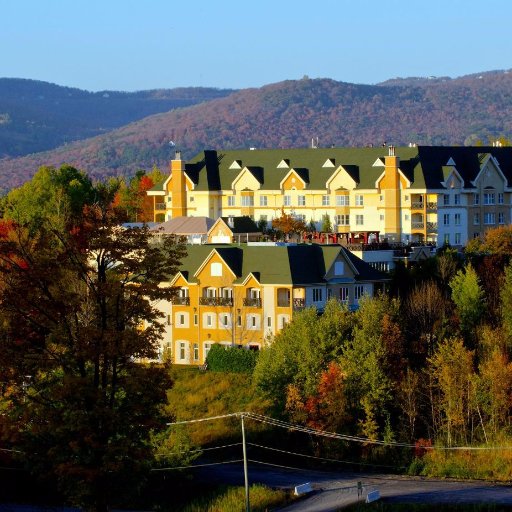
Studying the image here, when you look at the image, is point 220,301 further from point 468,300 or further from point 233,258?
point 468,300

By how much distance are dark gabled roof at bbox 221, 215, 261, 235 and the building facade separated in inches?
235

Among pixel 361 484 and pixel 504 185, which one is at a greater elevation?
pixel 504 185

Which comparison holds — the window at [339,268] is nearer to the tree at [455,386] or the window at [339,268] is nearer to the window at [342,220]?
the tree at [455,386]

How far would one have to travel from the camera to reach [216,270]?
252ft

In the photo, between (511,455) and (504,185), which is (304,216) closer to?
(504,185)

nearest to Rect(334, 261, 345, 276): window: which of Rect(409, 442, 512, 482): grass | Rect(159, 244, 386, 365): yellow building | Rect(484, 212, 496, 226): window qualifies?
Rect(159, 244, 386, 365): yellow building

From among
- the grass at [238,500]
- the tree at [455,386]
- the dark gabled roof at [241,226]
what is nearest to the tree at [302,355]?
the tree at [455,386]

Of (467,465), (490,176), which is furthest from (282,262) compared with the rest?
(490,176)

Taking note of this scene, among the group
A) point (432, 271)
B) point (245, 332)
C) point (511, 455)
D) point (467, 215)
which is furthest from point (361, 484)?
point (467, 215)

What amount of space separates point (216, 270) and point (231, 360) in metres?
5.50

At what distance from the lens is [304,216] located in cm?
10356

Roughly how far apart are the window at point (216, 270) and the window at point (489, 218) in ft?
98.4

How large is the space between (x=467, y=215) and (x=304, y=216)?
31.6ft

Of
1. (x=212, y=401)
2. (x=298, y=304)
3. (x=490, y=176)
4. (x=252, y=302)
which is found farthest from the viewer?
(x=490, y=176)
